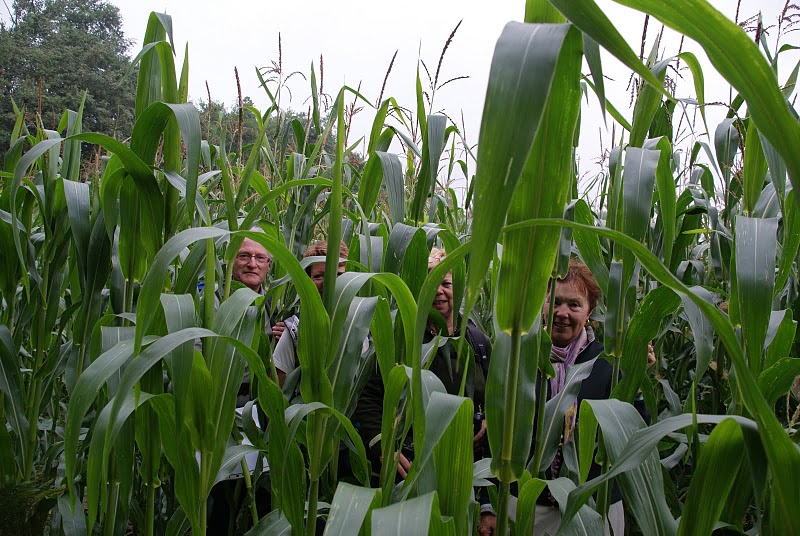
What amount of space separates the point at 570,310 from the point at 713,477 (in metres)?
1.03

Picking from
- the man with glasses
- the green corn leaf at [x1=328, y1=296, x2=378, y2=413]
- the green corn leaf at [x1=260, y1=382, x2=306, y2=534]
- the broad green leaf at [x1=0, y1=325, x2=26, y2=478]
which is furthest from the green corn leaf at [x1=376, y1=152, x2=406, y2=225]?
the man with glasses

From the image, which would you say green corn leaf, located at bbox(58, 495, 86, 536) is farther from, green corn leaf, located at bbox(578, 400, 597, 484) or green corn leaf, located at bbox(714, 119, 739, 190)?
green corn leaf, located at bbox(714, 119, 739, 190)

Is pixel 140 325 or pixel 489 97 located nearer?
pixel 489 97

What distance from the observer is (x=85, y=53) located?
66.2ft

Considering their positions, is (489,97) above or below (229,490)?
above

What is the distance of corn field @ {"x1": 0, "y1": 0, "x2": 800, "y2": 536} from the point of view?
54 cm

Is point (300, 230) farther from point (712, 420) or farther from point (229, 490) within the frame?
point (712, 420)

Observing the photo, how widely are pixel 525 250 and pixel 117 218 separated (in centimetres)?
81

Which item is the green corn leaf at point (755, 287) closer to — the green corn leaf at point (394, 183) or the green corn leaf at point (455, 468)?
the green corn leaf at point (455, 468)

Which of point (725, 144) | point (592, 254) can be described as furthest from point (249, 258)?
point (725, 144)

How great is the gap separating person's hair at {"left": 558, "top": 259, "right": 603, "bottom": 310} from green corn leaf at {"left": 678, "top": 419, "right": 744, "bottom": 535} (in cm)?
100

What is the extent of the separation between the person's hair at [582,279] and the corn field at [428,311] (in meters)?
0.26

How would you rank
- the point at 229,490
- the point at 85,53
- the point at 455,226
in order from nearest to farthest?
the point at 229,490 → the point at 455,226 → the point at 85,53

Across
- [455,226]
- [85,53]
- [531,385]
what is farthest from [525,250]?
[85,53]
